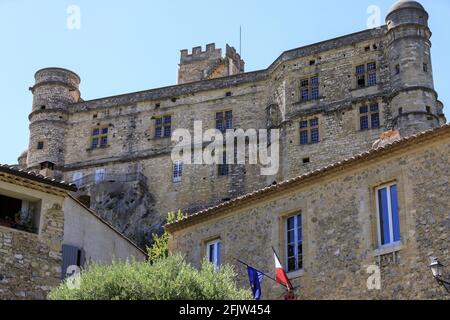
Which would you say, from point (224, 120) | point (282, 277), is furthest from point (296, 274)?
point (224, 120)

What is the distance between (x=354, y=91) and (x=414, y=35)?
4087 millimetres

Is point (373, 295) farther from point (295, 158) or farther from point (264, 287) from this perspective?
point (295, 158)

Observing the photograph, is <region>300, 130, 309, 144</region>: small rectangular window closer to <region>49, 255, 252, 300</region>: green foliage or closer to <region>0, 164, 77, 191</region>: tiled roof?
<region>0, 164, 77, 191</region>: tiled roof

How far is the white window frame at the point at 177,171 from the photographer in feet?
161

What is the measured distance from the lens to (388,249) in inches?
768

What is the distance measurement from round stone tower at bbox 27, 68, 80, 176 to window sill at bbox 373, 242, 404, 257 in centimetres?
3488

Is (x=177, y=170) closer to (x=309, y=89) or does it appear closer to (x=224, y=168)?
(x=224, y=168)

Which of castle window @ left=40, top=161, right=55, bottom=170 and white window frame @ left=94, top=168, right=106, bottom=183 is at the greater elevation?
castle window @ left=40, top=161, right=55, bottom=170

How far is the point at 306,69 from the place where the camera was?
154ft

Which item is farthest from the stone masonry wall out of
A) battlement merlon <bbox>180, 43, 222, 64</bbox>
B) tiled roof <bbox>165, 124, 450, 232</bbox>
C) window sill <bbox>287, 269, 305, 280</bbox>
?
battlement merlon <bbox>180, 43, 222, 64</bbox>

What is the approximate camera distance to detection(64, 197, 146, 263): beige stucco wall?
24.3 meters

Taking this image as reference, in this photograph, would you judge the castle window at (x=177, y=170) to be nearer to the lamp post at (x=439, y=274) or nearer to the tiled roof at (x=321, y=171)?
the tiled roof at (x=321, y=171)
